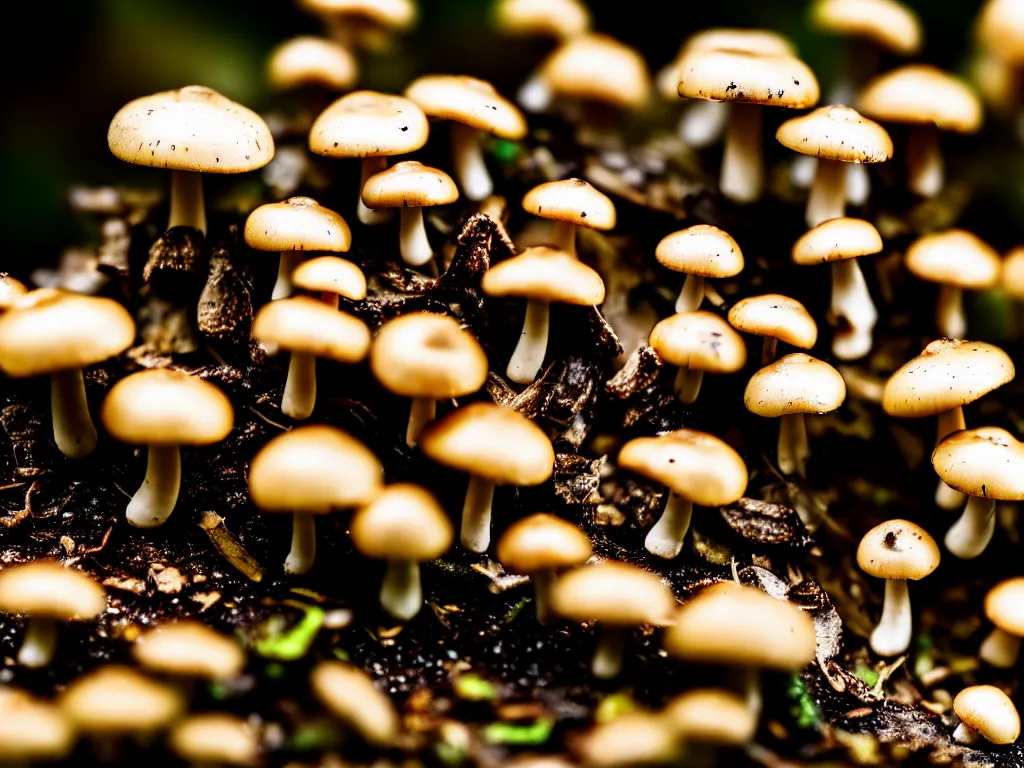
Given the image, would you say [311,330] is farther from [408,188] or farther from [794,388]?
[794,388]

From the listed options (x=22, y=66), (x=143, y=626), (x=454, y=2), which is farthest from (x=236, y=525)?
(x=454, y=2)

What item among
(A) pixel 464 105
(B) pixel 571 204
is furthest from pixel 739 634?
(A) pixel 464 105

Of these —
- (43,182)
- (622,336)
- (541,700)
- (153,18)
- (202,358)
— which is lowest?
(541,700)

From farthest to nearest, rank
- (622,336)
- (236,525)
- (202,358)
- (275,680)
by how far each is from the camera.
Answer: (622,336) → (202,358) → (236,525) → (275,680)

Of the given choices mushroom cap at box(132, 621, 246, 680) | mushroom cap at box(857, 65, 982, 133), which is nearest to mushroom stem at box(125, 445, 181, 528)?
mushroom cap at box(132, 621, 246, 680)

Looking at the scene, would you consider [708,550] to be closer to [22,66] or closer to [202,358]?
[202,358]

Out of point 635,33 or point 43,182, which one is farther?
point 635,33

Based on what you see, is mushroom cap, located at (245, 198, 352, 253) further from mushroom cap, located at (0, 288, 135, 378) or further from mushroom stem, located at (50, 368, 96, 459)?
mushroom stem, located at (50, 368, 96, 459)
